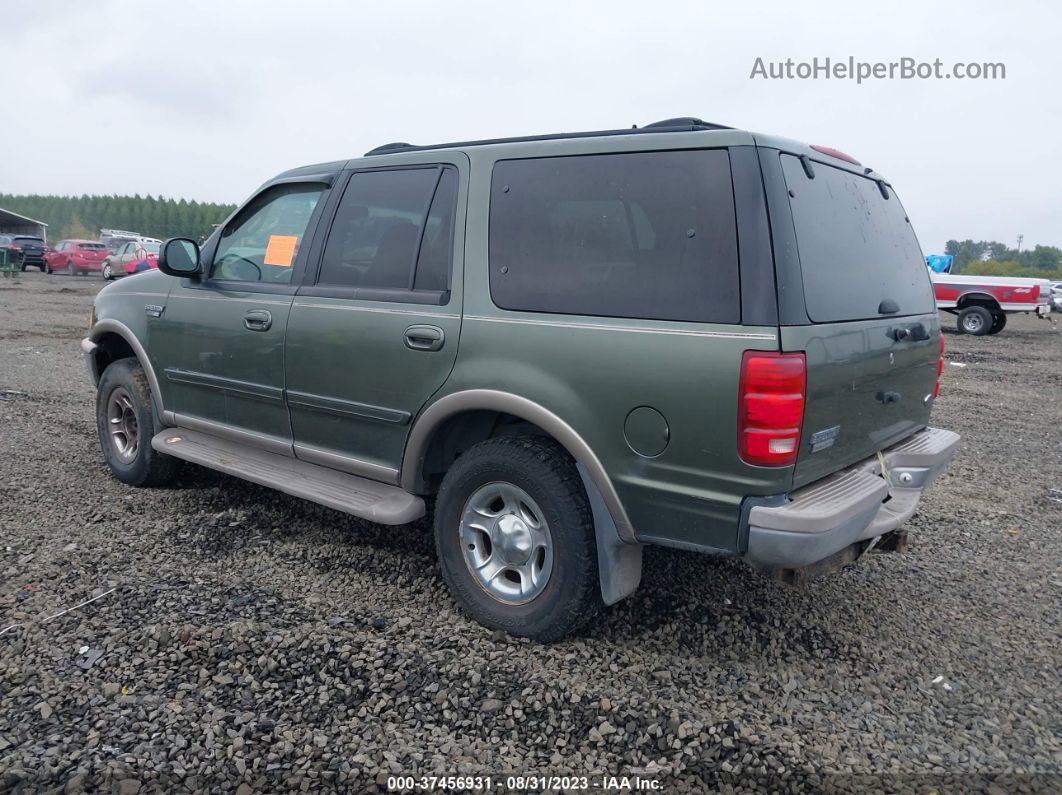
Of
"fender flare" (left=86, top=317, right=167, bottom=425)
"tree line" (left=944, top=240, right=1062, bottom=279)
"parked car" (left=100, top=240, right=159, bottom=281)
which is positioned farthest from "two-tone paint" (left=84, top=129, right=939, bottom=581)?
"tree line" (left=944, top=240, right=1062, bottom=279)

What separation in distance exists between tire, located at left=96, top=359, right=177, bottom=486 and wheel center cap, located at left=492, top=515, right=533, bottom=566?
2.61 meters

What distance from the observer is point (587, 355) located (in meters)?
2.87

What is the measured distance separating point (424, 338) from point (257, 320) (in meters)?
1.15

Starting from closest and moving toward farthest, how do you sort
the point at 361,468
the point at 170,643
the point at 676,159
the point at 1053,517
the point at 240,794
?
the point at 240,794 → the point at 676,159 → the point at 170,643 → the point at 361,468 → the point at 1053,517

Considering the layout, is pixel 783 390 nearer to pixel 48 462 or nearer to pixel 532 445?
pixel 532 445

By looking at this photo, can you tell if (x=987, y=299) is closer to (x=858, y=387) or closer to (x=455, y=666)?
(x=858, y=387)

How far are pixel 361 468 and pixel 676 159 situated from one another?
1.94 metres

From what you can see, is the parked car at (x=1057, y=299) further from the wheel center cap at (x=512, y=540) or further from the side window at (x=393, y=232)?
the wheel center cap at (x=512, y=540)

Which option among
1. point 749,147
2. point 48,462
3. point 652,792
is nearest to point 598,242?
point 749,147

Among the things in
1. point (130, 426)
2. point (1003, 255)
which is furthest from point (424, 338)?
point (1003, 255)

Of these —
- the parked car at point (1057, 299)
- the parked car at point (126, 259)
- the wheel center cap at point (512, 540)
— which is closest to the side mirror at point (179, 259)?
the wheel center cap at point (512, 540)

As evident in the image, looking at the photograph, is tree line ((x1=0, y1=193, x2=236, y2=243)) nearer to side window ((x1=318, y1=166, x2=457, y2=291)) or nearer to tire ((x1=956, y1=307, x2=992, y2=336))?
tire ((x1=956, y1=307, x2=992, y2=336))

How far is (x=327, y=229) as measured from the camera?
390 cm

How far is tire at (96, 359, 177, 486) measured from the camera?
4.77 m
